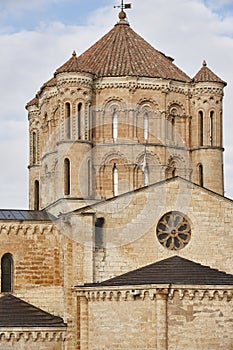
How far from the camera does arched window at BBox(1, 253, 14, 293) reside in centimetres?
4909

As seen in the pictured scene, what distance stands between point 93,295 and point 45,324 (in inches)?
138

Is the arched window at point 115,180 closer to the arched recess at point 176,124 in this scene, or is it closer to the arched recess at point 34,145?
the arched recess at point 176,124

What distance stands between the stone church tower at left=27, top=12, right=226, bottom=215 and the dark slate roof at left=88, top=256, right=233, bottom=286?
7.80 metres

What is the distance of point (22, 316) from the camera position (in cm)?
4666

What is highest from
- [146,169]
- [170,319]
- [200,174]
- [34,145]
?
[34,145]

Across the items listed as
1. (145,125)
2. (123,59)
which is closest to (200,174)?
(145,125)

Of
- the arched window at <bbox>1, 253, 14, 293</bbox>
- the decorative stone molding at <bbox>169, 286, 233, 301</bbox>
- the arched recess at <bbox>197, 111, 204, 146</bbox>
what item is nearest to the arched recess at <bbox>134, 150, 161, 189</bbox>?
the arched recess at <bbox>197, 111, 204, 146</bbox>

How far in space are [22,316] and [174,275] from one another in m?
7.55

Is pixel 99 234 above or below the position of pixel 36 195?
below

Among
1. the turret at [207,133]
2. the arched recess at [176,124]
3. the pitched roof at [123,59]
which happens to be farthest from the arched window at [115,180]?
the pitched roof at [123,59]

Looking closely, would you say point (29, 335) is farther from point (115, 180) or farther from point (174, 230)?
point (115, 180)

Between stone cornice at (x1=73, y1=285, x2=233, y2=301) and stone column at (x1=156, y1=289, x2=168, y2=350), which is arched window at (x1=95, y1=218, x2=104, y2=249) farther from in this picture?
stone column at (x1=156, y1=289, x2=168, y2=350)

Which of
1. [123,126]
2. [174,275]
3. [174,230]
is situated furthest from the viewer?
[123,126]

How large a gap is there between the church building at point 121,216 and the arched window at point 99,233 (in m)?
0.05
